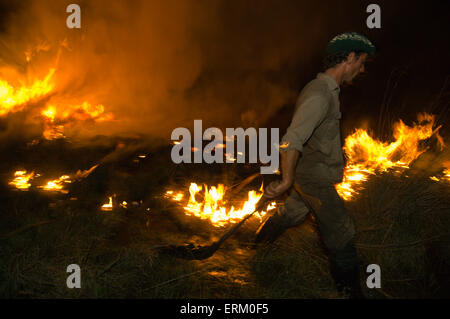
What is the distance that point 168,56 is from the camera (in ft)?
42.4

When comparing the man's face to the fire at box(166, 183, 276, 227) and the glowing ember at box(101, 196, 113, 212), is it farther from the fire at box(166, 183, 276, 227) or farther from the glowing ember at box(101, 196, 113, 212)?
the glowing ember at box(101, 196, 113, 212)

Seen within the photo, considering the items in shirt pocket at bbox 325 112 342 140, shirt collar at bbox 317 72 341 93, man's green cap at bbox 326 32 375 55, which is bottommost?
shirt pocket at bbox 325 112 342 140

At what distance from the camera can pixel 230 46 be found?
44.7ft

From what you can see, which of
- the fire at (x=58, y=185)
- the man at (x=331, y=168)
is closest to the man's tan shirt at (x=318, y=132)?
the man at (x=331, y=168)

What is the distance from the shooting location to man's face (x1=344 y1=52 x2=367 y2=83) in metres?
3.05

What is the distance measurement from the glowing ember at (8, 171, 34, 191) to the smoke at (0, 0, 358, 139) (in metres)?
3.54

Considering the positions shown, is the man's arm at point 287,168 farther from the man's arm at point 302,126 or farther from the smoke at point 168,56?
the smoke at point 168,56

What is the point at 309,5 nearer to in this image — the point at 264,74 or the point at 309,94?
the point at 264,74

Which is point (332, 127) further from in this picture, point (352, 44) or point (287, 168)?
point (352, 44)

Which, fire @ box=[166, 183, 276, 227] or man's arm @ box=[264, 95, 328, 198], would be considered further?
fire @ box=[166, 183, 276, 227]

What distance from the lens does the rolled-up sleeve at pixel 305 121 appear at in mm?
2730

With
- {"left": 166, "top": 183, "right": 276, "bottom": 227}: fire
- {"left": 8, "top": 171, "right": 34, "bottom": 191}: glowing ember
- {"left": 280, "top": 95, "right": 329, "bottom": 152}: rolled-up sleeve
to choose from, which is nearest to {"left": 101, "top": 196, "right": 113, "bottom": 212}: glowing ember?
{"left": 166, "top": 183, "right": 276, "bottom": 227}: fire

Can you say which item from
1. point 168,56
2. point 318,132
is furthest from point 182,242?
point 168,56

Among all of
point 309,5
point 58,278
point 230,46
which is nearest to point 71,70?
point 230,46
